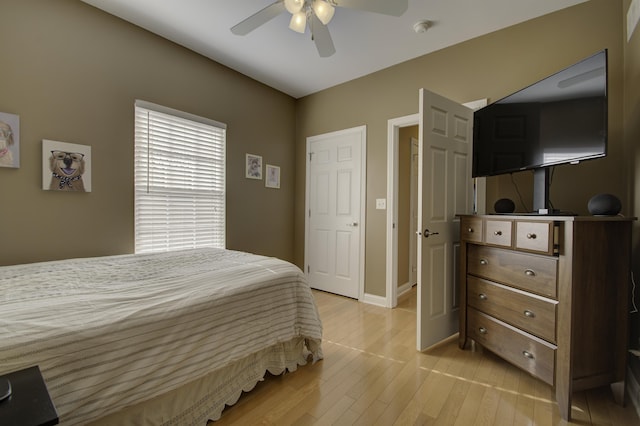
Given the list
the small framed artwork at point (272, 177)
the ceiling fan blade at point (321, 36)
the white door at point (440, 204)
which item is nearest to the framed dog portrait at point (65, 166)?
the small framed artwork at point (272, 177)

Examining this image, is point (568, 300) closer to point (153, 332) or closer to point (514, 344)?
point (514, 344)

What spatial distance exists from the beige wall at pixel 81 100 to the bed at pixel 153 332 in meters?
0.44

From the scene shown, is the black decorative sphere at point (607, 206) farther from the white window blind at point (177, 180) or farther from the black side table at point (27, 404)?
the white window blind at point (177, 180)

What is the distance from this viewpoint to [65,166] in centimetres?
214

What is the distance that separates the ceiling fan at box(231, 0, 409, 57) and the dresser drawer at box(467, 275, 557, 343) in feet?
6.16

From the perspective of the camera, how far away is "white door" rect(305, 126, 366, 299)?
3490 millimetres

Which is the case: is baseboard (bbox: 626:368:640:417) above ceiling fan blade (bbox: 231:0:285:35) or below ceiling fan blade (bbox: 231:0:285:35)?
below

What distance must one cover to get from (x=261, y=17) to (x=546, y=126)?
201cm

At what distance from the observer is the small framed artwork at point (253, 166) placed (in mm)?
3455

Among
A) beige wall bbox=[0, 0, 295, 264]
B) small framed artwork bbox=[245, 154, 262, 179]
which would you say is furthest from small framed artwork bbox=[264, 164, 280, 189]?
beige wall bbox=[0, 0, 295, 264]

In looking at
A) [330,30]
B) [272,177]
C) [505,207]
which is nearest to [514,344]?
[505,207]

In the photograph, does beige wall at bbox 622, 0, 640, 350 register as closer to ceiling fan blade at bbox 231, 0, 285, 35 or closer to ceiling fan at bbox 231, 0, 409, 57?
ceiling fan at bbox 231, 0, 409, 57

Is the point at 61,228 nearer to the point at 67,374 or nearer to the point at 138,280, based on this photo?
→ the point at 138,280

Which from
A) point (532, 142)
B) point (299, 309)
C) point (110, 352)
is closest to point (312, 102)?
point (532, 142)
